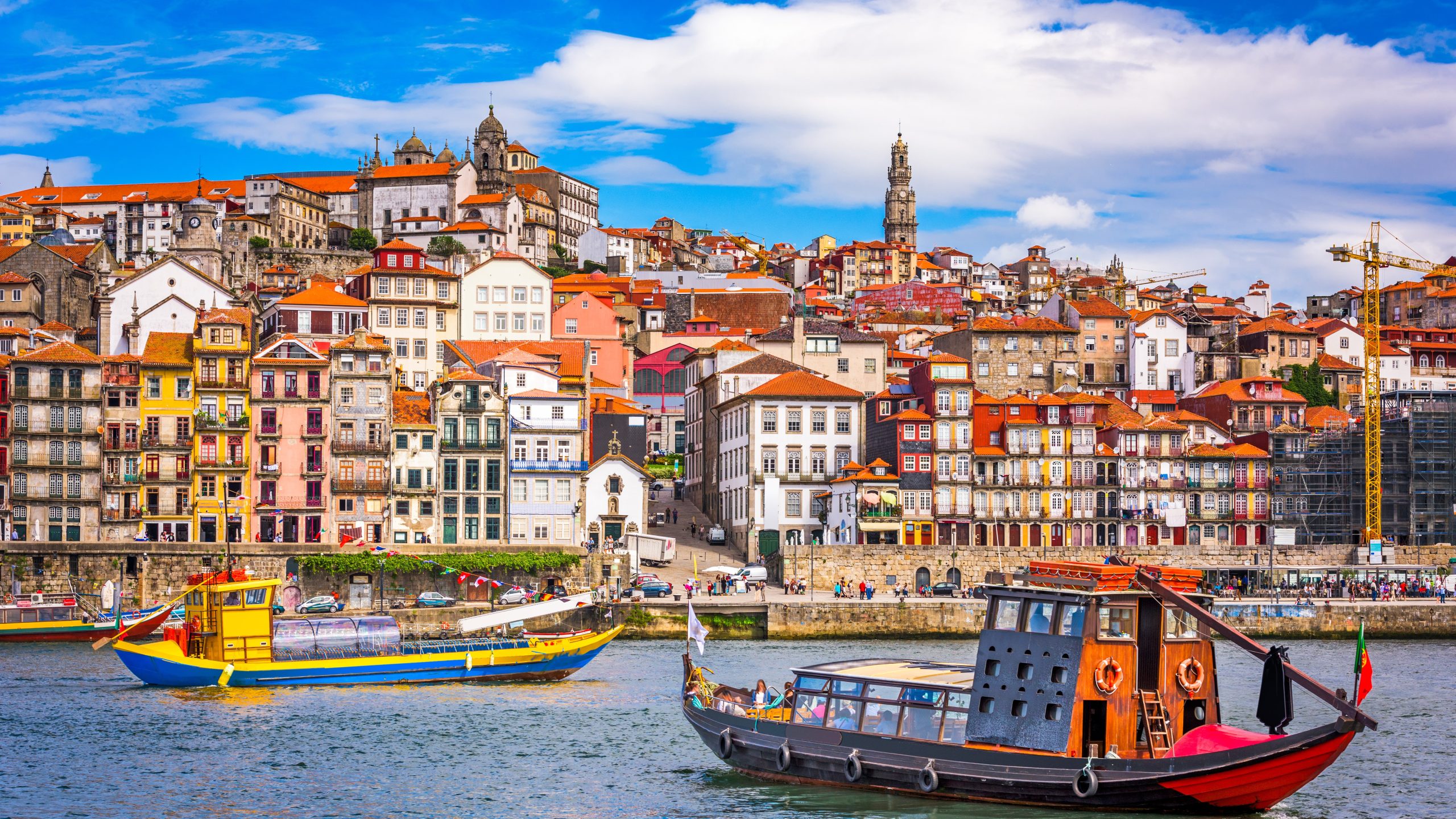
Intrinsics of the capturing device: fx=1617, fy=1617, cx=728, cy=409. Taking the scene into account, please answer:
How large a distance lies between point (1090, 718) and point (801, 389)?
56.5 meters

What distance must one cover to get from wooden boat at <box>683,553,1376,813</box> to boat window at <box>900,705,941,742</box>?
29 millimetres

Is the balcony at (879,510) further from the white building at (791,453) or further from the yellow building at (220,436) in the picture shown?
the yellow building at (220,436)

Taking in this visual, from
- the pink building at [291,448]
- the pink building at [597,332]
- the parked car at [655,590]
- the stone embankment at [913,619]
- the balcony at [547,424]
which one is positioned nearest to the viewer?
the stone embankment at [913,619]

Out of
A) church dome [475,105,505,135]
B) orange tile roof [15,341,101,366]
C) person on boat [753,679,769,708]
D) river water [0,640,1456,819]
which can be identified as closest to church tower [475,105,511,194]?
church dome [475,105,505,135]

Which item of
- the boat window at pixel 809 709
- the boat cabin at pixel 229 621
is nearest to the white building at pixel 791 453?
the boat cabin at pixel 229 621

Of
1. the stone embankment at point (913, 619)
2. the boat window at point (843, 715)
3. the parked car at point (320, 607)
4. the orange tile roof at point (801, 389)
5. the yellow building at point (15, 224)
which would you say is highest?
the yellow building at point (15, 224)

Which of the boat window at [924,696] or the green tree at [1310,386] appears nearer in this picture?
the boat window at [924,696]

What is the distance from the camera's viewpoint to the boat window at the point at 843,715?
31828 mm

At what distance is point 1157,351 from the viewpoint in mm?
107812

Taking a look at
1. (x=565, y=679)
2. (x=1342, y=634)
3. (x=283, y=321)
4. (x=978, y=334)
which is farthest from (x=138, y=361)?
(x=1342, y=634)

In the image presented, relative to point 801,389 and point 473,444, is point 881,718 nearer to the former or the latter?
point 473,444

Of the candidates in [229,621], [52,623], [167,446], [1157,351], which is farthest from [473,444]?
[1157,351]

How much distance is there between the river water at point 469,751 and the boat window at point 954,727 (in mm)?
1258

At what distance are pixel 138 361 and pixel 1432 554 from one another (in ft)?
209
